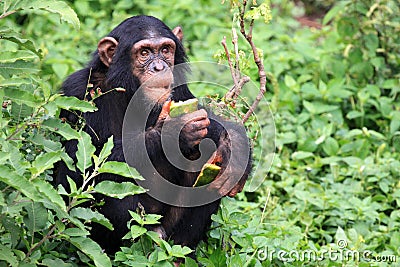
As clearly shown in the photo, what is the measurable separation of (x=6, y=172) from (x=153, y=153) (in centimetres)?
175

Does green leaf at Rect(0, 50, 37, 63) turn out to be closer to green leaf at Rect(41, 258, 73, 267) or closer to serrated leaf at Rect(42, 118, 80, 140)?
serrated leaf at Rect(42, 118, 80, 140)

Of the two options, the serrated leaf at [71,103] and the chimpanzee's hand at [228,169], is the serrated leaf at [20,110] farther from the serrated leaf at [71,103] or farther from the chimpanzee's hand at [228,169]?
the chimpanzee's hand at [228,169]

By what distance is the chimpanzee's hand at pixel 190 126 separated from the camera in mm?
5320

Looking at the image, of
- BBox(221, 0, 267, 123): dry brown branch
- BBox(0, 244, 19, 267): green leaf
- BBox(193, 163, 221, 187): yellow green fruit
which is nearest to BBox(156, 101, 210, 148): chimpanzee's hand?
BBox(193, 163, 221, 187): yellow green fruit

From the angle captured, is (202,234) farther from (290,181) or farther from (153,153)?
(290,181)

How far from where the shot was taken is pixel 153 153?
5.52 m

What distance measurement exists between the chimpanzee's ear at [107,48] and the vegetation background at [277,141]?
0.70 metres

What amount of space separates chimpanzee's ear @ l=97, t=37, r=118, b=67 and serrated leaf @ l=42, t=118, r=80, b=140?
5.17ft

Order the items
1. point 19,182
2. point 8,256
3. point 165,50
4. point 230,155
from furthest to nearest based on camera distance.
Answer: point 165,50 → point 230,155 → point 8,256 → point 19,182

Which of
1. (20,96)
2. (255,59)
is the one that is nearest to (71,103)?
(20,96)

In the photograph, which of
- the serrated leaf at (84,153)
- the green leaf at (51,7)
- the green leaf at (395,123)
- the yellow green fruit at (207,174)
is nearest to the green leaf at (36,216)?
the serrated leaf at (84,153)

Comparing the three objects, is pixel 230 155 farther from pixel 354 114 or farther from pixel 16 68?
pixel 354 114

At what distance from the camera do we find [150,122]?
19.2ft

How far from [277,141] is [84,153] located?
154 inches
